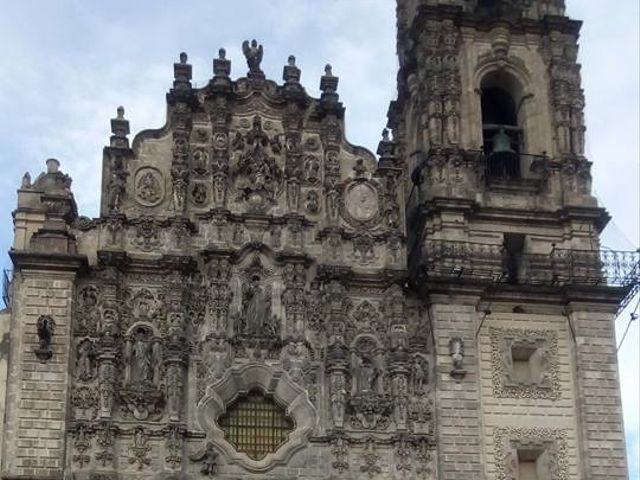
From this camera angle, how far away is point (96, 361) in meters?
25.2

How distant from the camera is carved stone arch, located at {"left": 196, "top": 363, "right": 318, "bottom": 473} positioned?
2502 cm

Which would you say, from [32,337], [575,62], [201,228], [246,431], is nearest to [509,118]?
[575,62]

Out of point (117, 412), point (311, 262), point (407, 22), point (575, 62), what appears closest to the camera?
point (117, 412)

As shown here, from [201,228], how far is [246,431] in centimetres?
433

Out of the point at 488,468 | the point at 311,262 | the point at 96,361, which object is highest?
the point at 311,262

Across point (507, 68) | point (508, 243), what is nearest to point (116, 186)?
point (508, 243)

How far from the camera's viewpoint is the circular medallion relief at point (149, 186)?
Result: 1077 inches

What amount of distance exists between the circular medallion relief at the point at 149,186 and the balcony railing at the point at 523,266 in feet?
18.7

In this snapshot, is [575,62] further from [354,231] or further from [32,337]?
Result: [32,337]

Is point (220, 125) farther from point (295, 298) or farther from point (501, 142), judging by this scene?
point (501, 142)

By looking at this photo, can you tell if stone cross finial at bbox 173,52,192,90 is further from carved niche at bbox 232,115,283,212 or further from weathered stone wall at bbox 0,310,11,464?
weathered stone wall at bbox 0,310,11,464

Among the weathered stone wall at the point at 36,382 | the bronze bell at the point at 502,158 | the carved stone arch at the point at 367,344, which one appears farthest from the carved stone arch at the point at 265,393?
the bronze bell at the point at 502,158

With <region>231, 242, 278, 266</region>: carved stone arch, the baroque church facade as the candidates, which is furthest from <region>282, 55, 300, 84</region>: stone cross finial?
<region>231, 242, 278, 266</region>: carved stone arch

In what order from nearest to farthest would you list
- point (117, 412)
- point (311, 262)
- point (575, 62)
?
point (117, 412) → point (311, 262) → point (575, 62)
